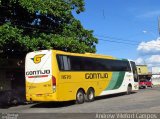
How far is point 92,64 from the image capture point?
26562 millimetres

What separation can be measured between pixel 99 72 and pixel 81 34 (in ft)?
18.5

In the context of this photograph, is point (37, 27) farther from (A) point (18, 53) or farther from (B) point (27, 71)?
(B) point (27, 71)

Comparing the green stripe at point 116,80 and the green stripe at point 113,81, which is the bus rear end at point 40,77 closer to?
the green stripe at point 116,80

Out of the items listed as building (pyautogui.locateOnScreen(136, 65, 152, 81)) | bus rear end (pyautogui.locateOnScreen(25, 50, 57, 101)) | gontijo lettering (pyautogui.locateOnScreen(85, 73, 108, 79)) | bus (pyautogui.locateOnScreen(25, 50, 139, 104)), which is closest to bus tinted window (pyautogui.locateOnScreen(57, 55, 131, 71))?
bus (pyautogui.locateOnScreen(25, 50, 139, 104))

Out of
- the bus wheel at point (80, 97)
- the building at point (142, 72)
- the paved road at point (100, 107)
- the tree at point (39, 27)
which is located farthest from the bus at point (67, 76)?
the building at point (142, 72)

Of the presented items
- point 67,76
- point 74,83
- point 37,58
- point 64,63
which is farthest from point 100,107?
point 37,58

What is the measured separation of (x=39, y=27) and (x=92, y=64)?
5.15 metres

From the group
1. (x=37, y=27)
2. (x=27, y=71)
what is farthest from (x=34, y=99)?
(x=37, y=27)

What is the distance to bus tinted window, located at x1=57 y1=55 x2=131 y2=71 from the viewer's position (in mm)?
23811

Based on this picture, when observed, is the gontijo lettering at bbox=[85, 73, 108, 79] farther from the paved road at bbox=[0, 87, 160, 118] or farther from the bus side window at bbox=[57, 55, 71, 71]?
the bus side window at bbox=[57, 55, 71, 71]

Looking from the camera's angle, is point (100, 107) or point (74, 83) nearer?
point (100, 107)

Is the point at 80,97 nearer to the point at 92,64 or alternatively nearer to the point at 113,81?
the point at 92,64

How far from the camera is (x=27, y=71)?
934 inches

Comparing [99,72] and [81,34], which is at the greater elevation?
[81,34]
